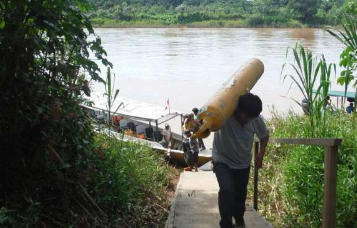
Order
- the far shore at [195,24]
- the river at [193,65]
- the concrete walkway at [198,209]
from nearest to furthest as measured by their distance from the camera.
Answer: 1. the concrete walkway at [198,209]
2. the river at [193,65]
3. the far shore at [195,24]

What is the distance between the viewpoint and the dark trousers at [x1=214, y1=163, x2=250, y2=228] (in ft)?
11.8

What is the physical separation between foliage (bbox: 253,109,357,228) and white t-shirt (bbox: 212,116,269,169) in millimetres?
1182

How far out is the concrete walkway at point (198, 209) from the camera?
4.27 metres

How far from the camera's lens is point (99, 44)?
13.5 feet

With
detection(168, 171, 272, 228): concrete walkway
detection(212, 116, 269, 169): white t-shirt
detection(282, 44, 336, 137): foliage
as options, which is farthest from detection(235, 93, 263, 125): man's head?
detection(282, 44, 336, 137): foliage

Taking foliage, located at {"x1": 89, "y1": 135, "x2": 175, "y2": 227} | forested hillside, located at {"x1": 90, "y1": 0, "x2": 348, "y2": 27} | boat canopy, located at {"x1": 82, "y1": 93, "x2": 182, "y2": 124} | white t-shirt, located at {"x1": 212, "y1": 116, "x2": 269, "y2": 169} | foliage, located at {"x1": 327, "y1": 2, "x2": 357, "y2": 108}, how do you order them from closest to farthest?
1. white t-shirt, located at {"x1": 212, "y1": 116, "x2": 269, "y2": 169}
2. foliage, located at {"x1": 89, "y1": 135, "x2": 175, "y2": 227}
3. foliage, located at {"x1": 327, "y1": 2, "x2": 357, "y2": 108}
4. boat canopy, located at {"x1": 82, "y1": 93, "x2": 182, "y2": 124}
5. forested hillside, located at {"x1": 90, "y1": 0, "x2": 348, "y2": 27}

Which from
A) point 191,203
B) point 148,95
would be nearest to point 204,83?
point 148,95

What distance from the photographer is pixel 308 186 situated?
15.7 ft

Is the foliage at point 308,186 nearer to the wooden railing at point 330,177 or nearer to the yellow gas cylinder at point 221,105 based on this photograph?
the wooden railing at point 330,177

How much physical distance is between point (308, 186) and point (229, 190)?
1524 mm

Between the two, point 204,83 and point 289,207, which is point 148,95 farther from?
point 289,207

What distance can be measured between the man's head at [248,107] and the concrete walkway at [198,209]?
1.08m

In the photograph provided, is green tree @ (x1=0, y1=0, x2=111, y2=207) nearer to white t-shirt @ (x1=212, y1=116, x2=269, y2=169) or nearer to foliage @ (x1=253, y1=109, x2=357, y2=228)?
white t-shirt @ (x1=212, y1=116, x2=269, y2=169)

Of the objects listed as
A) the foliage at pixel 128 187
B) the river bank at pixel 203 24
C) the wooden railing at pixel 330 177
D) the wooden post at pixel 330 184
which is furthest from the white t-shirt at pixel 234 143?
the river bank at pixel 203 24
